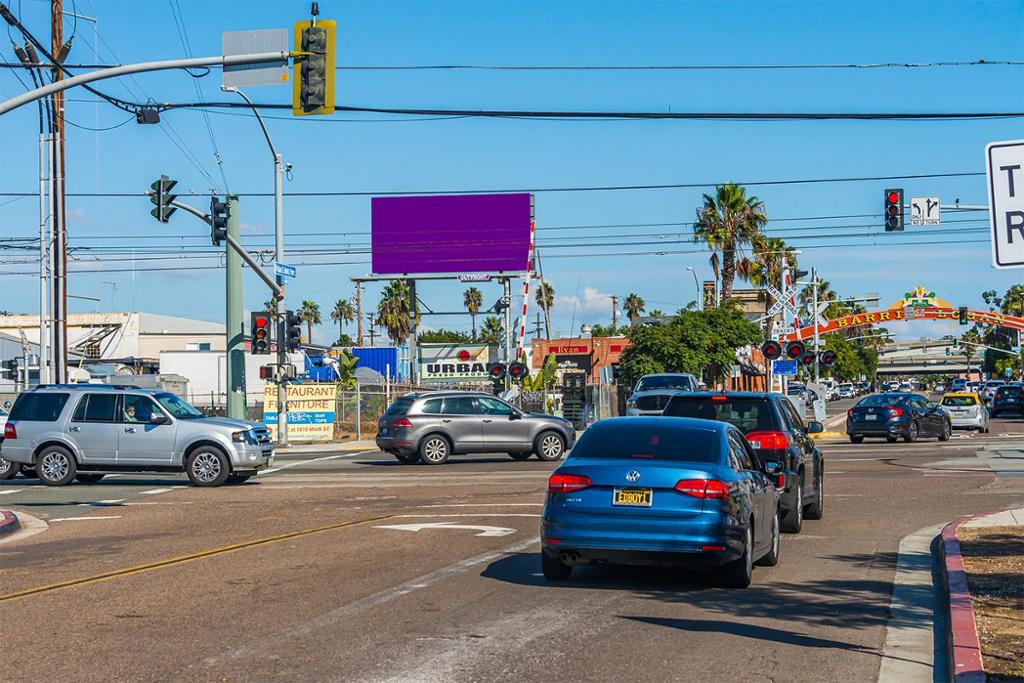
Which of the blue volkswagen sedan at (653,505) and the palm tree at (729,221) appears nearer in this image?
the blue volkswagen sedan at (653,505)

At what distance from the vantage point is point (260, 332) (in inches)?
1495

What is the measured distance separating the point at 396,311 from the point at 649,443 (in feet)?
315

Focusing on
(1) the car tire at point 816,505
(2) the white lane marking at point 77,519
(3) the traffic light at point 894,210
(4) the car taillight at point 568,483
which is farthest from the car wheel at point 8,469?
(3) the traffic light at point 894,210

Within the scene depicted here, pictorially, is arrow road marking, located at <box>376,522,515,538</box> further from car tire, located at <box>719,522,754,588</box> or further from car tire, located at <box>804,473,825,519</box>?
car tire, located at <box>719,522,754,588</box>

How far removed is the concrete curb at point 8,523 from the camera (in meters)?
17.0

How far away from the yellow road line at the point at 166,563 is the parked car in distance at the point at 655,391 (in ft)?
56.7

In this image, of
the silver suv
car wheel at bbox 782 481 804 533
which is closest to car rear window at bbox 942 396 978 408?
the silver suv

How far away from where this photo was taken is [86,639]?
9148mm

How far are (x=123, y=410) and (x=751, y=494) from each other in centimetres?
1569

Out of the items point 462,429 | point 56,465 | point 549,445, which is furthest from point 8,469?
point 549,445

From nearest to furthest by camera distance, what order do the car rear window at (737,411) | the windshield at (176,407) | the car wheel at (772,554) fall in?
the car wheel at (772,554) < the car rear window at (737,411) < the windshield at (176,407)

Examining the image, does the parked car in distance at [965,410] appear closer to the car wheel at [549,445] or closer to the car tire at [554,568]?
the car wheel at [549,445]

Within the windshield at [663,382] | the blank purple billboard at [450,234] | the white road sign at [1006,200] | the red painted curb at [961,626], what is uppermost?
the blank purple billboard at [450,234]

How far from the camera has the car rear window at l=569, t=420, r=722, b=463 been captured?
11.6m
